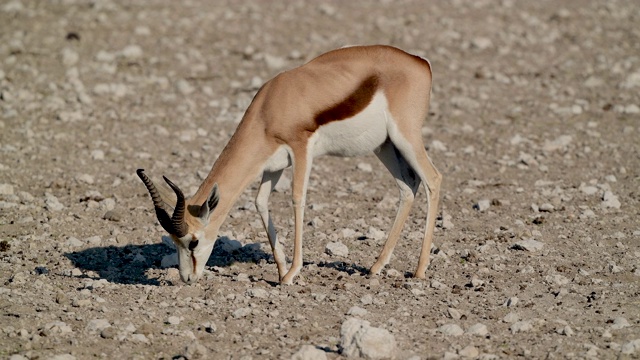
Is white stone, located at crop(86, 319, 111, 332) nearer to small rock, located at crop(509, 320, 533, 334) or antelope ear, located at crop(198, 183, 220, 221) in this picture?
antelope ear, located at crop(198, 183, 220, 221)

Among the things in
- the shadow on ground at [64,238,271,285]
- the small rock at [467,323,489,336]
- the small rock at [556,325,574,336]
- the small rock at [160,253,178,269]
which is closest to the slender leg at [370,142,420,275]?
the shadow on ground at [64,238,271,285]

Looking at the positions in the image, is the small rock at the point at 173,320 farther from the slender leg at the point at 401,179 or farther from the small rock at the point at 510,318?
the small rock at the point at 510,318

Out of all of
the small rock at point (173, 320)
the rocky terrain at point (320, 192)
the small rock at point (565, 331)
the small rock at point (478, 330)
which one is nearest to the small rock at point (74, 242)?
the rocky terrain at point (320, 192)

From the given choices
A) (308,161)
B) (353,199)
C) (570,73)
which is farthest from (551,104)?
(308,161)

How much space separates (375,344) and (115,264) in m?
3.46

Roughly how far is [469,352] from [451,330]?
0.42 metres

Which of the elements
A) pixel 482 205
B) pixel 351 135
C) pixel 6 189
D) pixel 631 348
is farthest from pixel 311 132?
pixel 6 189

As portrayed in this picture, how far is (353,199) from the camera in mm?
11078

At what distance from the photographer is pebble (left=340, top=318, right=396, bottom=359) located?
6.63 m

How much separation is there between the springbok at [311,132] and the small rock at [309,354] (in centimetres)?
176

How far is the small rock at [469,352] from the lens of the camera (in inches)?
267

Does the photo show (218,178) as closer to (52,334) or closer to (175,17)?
(52,334)

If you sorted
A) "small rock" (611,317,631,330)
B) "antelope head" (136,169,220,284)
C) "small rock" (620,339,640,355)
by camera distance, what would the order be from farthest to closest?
"antelope head" (136,169,220,284), "small rock" (611,317,631,330), "small rock" (620,339,640,355)

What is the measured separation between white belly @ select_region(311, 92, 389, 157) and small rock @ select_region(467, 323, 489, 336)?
81.7 inches
